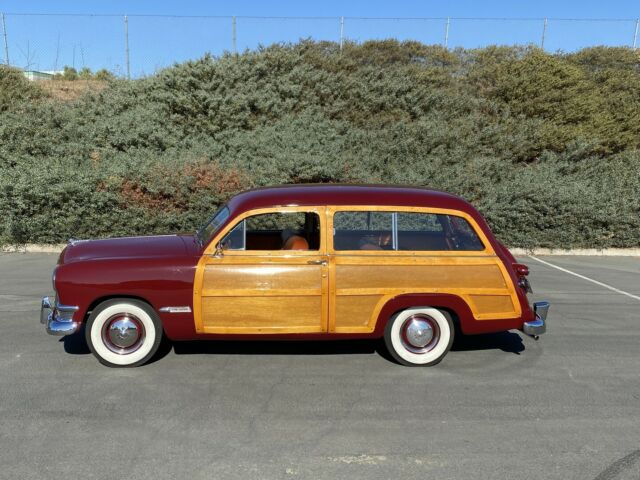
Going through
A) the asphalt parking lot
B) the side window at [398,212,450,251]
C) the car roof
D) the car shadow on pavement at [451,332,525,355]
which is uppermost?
the car roof

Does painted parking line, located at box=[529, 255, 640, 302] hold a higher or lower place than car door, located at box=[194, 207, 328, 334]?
lower

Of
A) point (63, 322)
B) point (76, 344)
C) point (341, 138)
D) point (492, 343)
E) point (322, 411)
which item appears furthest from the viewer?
point (341, 138)

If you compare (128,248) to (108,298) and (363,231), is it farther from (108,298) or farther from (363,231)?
(363,231)

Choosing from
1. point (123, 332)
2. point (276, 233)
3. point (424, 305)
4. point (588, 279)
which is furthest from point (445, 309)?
point (588, 279)

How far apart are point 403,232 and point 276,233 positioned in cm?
149

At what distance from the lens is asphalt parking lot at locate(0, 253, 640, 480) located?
11.0ft

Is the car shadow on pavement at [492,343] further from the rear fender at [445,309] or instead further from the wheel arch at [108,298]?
the wheel arch at [108,298]

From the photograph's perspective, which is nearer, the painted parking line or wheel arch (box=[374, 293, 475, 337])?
wheel arch (box=[374, 293, 475, 337])

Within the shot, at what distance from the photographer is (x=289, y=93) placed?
56.2ft

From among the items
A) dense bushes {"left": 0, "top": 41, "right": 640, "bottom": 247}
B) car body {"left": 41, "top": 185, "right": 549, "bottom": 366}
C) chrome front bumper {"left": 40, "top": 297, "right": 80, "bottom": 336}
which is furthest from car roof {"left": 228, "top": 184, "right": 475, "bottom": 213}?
dense bushes {"left": 0, "top": 41, "right": 640, "bottom": 247}

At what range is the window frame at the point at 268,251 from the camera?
477cm

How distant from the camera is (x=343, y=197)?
16.2 feet

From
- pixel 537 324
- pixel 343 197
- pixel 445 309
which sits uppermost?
pixel 343 197

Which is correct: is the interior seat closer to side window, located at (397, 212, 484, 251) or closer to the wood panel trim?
the wood panel trim
